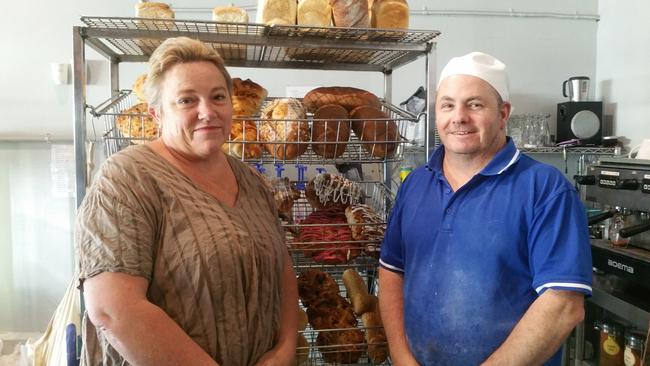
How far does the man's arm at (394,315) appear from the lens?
128 cm

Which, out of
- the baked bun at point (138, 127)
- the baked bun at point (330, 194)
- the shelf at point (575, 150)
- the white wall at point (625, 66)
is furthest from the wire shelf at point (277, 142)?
the white wall at point (625, 66)

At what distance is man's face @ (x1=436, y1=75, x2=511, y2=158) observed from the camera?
45.8 inches

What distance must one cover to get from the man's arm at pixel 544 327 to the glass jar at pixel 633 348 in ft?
3.42

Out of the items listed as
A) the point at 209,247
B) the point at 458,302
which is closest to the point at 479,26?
the point at 458,302

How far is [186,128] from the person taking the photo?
104cm

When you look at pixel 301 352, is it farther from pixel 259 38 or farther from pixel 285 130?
pixel 259 38

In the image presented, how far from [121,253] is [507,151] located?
94 centimetres

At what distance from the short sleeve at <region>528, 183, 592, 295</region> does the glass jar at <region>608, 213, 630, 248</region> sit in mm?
1013

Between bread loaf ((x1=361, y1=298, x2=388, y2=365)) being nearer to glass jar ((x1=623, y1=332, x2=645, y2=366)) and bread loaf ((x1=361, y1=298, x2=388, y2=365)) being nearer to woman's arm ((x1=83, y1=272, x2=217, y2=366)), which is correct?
woman's arm ((x1=83, y1=272, x2=217, y2=366))

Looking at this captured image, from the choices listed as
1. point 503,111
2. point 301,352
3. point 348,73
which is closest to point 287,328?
point 301,352

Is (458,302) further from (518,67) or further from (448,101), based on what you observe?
(518,67)

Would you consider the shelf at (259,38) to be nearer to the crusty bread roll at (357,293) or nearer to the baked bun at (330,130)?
the baked bun at (330,130)

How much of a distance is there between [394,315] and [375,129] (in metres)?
0.59

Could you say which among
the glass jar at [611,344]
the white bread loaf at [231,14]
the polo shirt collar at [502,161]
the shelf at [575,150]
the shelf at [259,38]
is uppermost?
the white bread loaf at [231,14]
